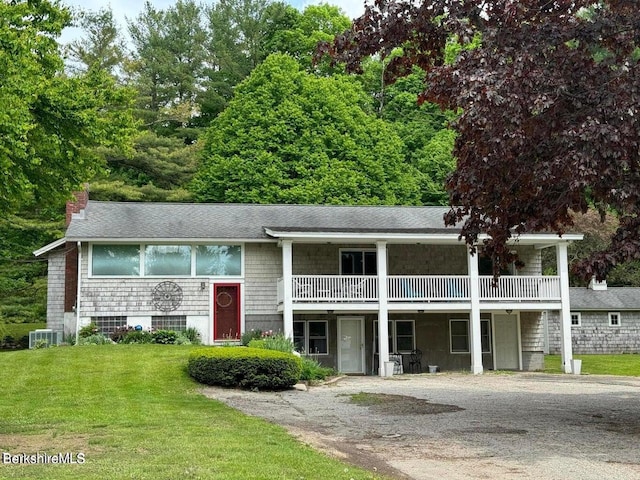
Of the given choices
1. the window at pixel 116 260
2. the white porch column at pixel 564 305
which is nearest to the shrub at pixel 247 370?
the window at pixel 116 260

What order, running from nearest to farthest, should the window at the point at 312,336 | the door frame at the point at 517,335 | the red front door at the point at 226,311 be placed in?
the red front door at the point at 226,311
the window at the point at 312,336
the door frame at the point at 517,335

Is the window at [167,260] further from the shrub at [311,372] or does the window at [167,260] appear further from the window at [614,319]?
the window at [614,319]

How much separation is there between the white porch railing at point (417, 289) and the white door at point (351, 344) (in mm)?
2358

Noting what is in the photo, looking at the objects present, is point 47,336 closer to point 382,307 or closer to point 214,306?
point 214,306

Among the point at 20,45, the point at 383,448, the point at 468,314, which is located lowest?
the point at 383,448

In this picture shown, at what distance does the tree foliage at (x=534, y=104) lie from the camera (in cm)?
1096

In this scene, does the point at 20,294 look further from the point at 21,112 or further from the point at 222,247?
the point at 21,112

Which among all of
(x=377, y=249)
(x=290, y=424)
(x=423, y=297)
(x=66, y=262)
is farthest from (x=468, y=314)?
(x=290, y=424)

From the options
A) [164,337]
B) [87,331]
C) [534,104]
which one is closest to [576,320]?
[164,337]

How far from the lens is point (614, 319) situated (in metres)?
38.2

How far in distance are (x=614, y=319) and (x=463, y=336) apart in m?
13.6

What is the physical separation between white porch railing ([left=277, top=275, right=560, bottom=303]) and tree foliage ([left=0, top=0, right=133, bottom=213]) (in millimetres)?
9855

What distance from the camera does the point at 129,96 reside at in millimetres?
17719

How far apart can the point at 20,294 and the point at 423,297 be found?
20417mm
